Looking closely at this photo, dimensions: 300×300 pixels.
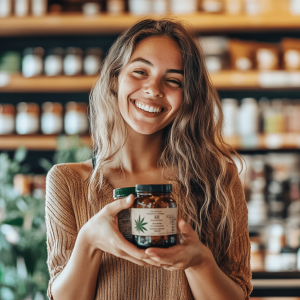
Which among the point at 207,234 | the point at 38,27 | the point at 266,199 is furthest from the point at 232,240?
the point at 38,27

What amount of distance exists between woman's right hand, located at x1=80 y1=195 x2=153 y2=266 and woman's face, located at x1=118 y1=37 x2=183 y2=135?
291 mm

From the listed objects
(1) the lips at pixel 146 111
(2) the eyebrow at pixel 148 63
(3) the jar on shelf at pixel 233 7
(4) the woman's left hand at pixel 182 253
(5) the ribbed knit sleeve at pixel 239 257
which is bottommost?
(5) the ribbed knit sleeve at pixel 239 257

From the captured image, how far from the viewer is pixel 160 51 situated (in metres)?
1.03

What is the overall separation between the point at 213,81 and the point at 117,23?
66 cm

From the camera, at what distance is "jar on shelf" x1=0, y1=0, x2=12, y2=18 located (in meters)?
2.34

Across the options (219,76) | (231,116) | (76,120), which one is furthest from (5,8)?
(231,116)

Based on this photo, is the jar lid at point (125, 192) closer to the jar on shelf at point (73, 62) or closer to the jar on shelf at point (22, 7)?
the jar on shelf at point (73, 62)

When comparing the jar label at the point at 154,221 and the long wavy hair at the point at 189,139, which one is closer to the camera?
the jar label at the point at 154,221

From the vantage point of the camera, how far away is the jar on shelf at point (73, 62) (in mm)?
2383

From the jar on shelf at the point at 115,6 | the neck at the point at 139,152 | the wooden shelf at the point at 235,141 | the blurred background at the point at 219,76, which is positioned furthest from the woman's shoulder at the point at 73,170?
the jar on shelf at the point at 115,6

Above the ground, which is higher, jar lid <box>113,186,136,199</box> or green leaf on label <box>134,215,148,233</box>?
jar lid <box>113,186,136,199</box>

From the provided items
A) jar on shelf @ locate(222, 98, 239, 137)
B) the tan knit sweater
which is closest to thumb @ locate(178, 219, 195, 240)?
the tan knit sweater

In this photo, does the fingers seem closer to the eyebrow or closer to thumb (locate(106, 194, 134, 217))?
thumb (locate(106, 194, 134, 217))

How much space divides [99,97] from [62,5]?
1587 mm
